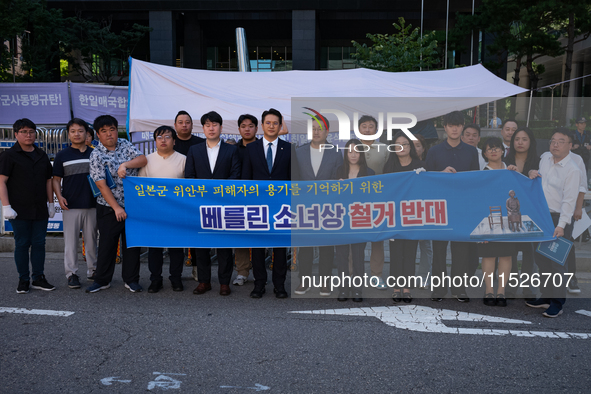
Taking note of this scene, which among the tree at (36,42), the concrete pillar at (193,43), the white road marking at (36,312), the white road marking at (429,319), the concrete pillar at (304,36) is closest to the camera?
the white road marking at (429,319)

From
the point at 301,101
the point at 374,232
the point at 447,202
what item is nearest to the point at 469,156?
the point at 447,202

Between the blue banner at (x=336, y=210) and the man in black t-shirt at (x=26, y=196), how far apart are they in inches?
41.2

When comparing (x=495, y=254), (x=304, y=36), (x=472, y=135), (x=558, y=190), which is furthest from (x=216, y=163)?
(x=304, y=36)

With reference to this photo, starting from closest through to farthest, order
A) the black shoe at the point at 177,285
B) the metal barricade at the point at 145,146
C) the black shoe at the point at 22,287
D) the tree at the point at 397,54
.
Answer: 1. the black shoe at the point at 22,287
2. the black shoe at the point at 177,285
3. the metal barricade at the point at 145,146
4. the tree at the point at 397,54

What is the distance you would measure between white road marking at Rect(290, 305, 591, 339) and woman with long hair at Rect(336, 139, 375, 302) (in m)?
0.39

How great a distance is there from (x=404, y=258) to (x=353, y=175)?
3.51 feet

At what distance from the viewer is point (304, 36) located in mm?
28672

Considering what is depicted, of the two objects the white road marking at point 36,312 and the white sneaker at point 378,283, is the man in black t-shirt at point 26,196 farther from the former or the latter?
the white sneaker at point 378,283

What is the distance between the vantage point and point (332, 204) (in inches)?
210

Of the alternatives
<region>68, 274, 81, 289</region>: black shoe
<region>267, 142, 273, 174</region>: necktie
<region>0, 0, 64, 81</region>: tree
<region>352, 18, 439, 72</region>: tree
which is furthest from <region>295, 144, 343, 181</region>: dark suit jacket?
<region>0, 0, 64, 81</region>: tree

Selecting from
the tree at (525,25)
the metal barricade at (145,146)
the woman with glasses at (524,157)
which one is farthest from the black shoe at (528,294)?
the tree at (525,25)

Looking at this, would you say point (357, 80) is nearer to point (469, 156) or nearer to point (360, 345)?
point (469, 156)

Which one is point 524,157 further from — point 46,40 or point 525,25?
point 46,40

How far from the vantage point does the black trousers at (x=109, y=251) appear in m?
5.60
